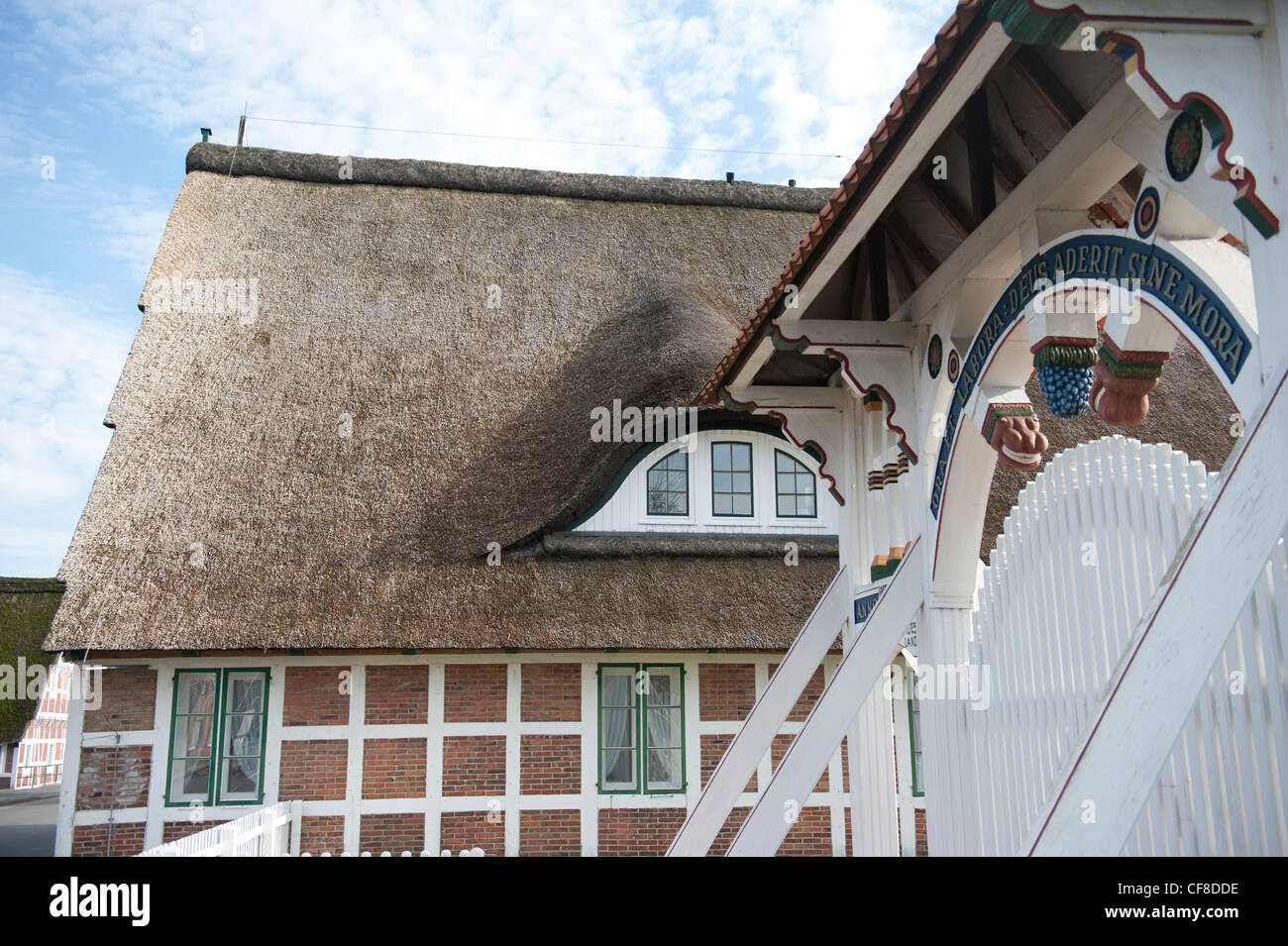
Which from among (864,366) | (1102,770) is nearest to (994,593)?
(864,366)

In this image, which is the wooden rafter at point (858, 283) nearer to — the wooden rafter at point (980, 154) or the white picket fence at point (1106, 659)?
the wooden rafter at point (980, 154)

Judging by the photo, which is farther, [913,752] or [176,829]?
[913,752]

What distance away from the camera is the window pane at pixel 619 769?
1005 centimetres

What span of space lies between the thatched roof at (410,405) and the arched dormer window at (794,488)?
2.27ft

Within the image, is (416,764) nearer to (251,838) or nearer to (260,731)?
(260,731)

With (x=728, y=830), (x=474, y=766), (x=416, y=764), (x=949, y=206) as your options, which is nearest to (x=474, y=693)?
(x=474, y=766)

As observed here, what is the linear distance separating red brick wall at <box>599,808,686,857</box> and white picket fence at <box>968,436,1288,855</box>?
19.2ft

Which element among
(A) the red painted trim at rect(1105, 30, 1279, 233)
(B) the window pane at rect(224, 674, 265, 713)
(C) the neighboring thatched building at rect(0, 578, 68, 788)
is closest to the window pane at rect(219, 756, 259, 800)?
(B) the window pane at rect(224, 674, 265, 713)

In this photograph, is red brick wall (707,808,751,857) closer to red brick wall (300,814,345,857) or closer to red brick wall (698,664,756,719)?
red brick wall (698,664,756,719)

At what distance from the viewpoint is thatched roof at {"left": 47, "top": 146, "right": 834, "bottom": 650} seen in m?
9.52

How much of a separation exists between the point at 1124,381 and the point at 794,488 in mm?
7645

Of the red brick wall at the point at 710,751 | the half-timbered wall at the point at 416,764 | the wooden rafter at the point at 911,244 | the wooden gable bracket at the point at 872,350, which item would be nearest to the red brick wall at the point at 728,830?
the half-timbered wall at the point at 416,764

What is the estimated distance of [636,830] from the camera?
9.84 m

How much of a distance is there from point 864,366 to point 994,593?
1.29 metres
